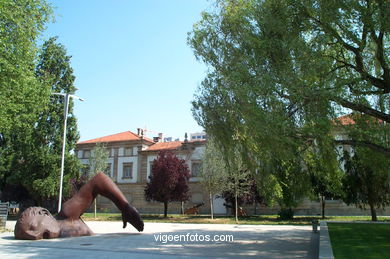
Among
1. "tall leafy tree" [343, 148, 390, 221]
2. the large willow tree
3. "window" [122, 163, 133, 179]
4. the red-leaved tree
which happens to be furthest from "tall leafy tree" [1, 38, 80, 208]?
"tall leafy tree" [343, 148, 390, 221]

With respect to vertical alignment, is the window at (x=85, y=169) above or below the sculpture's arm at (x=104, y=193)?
above

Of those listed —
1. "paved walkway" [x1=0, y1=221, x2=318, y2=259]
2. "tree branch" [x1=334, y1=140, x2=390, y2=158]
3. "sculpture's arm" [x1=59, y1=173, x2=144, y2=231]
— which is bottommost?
"paved walkway" [x1=0, y1=221, x2=318, y2=259]

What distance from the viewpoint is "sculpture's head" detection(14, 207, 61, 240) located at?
38.2ft

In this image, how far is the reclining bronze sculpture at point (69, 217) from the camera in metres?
11.8

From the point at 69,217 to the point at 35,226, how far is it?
1.29 m

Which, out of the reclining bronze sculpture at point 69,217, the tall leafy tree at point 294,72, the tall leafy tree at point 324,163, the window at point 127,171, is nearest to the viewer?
the tall leafy tree at point 294,72

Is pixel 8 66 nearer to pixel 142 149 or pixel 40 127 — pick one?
pixel 40 127

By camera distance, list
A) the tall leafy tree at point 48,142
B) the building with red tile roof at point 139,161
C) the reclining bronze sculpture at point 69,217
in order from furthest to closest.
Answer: the building with red tile roof at point 139,161 < the tall leafy tree at point 48,142 < the reclining bronze sculpture at point 69,217

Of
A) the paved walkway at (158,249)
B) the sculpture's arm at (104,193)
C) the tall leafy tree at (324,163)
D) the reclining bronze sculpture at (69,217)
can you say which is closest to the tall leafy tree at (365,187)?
the tall leafy tree at (324,163)

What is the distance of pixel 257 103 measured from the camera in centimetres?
826

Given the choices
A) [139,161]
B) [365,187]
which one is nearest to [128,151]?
[139,161]

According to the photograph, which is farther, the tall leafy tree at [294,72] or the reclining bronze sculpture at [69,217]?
the reclining bronze sculpture at [69,217]

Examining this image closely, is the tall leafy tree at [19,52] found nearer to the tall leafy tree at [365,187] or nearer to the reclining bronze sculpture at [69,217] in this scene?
the reclining bronze sculpture at [69,217]

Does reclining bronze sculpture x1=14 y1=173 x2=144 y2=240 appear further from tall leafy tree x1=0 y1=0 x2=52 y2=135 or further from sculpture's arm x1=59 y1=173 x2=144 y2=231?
tall leafy tree x1=0 y1=0 x2=52 y2=135
